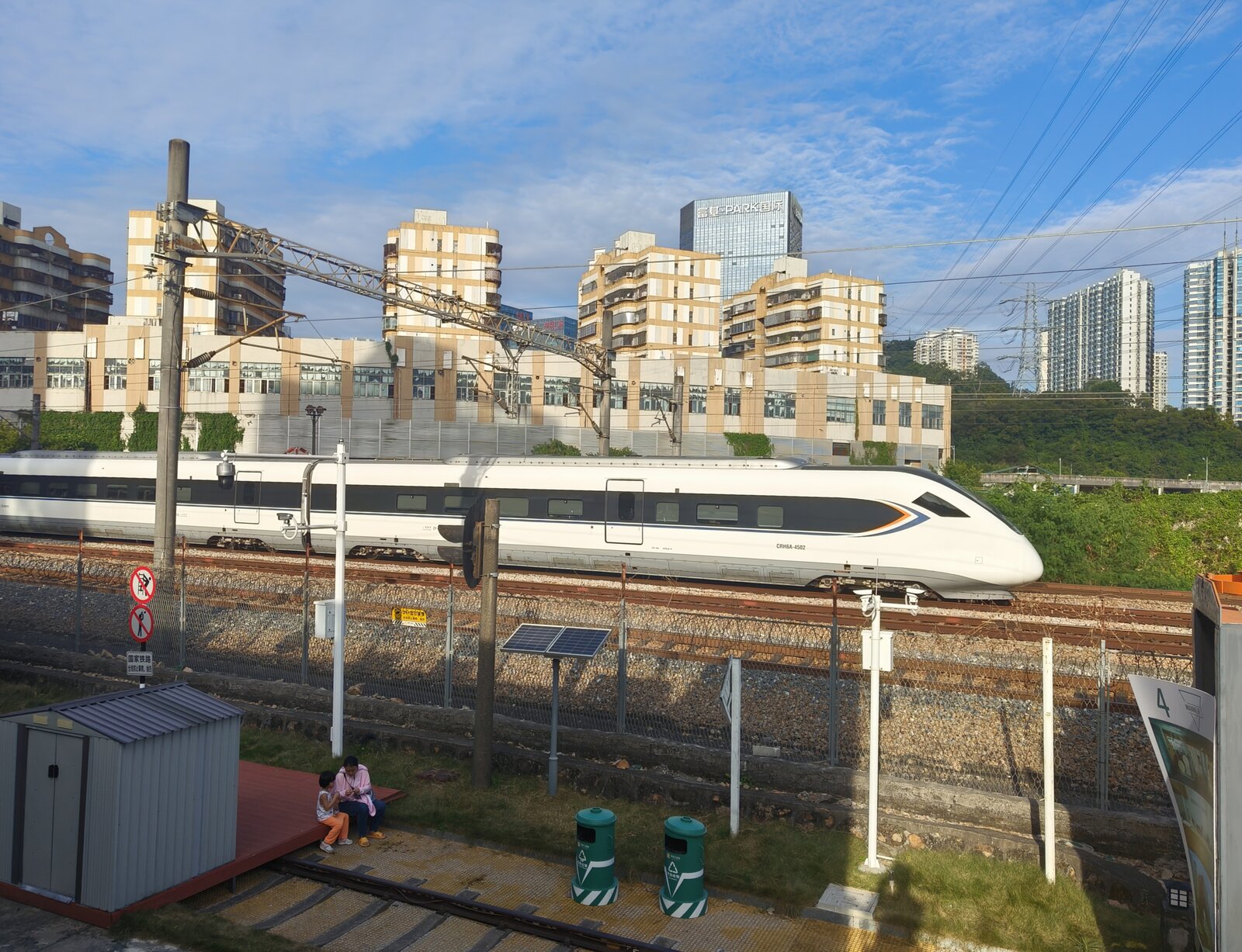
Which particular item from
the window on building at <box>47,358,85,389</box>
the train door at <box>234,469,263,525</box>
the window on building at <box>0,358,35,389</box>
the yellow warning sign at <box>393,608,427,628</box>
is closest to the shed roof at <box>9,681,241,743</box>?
the yellow warning sign at <box>393,608,427,628</box>

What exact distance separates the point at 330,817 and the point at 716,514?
520 inches

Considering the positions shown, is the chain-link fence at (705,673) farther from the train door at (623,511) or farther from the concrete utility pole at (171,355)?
the train door at (623,511)

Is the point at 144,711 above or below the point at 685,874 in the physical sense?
above

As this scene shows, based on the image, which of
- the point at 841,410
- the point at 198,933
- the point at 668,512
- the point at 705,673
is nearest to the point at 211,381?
the point at 841,410

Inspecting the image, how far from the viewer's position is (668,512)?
21.8 meters

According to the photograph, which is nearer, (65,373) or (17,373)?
(65,373)

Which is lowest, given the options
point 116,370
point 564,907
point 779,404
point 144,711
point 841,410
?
point 564,907

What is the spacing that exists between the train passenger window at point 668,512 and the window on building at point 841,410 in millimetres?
45194

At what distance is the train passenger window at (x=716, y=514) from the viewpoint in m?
21.2

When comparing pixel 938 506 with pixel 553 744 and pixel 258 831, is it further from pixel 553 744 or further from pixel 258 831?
pixel 258 831

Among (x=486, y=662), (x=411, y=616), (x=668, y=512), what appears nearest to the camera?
(x=486, y=662)

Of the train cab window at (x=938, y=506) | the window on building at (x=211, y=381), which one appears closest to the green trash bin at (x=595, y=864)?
the train cab window at (x=938, y=506)

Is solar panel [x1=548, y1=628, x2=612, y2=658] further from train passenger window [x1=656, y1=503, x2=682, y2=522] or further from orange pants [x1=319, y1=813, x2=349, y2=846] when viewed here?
train passenger window [x1=656, y1=503, x2=682, y2=522]

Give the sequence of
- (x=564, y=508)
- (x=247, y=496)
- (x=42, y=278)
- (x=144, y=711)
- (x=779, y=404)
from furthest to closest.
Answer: (x=42, y=278) → (x=779, y=404) → (x=247, y=496) → (x=564, y=508) → (x=144, y=711)
